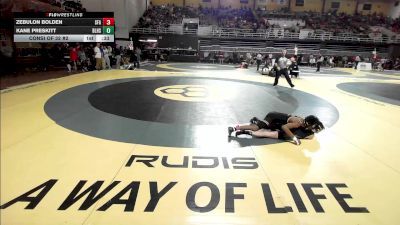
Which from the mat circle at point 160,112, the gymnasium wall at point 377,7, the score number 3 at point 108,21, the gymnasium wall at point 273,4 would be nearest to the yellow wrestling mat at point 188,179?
the mat circle at point 160,112

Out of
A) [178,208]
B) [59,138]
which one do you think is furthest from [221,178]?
[59,138]

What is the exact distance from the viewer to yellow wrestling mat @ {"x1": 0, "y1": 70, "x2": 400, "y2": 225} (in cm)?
272

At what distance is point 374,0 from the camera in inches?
1563

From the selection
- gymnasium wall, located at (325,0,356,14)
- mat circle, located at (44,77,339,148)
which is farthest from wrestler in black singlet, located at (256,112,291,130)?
gymnasium wall, located at (325,0,356,14)

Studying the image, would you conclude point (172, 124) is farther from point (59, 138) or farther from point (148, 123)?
→ point (59, 138)

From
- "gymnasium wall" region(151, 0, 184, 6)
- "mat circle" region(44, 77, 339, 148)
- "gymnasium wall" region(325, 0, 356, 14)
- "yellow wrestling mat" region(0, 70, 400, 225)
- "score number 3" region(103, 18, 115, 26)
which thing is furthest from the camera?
"gymnasium wall" region(325, 0, 356, 14)

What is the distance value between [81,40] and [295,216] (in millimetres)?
2532

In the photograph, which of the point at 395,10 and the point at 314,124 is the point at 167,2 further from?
the point at 314,124

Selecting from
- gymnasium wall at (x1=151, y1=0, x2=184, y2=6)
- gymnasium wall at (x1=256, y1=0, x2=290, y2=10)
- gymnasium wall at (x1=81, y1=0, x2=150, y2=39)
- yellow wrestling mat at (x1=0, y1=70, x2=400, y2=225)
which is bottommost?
yellow wrestling mat at (x1=0, y1=70, x2=400, y2=225)
